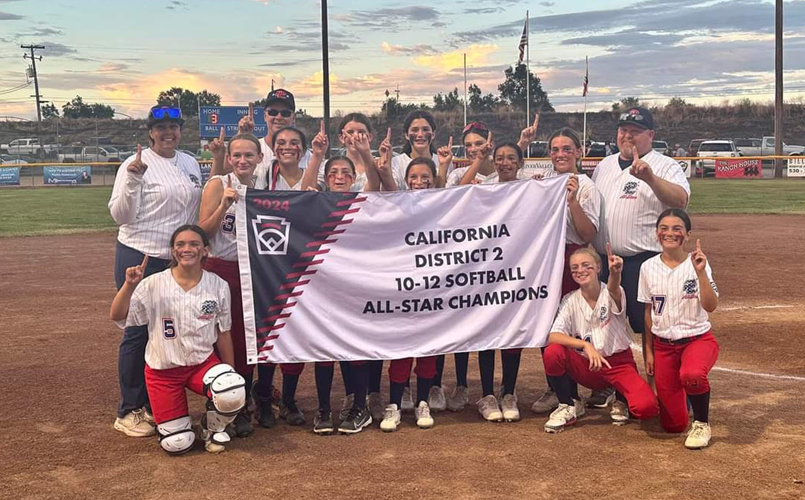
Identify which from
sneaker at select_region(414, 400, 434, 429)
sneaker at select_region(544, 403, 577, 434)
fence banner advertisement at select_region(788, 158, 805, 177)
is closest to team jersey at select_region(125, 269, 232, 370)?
sneaker at select_region(414, 400, 434, 429)

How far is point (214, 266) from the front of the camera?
225 inches

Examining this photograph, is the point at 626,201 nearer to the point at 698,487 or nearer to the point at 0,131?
the point at 698,487

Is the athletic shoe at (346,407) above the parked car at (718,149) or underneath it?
underneath

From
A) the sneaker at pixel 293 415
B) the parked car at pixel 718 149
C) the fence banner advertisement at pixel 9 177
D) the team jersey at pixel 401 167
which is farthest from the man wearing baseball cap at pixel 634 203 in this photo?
the parked car at pixel 718 149

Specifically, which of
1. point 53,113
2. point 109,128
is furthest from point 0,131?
point 53,113

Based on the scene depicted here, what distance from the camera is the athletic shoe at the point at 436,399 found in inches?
236

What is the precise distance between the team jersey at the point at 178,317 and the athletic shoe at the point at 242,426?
49 cm

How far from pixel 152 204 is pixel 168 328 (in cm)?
94

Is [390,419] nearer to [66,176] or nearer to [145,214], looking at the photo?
[145,214]

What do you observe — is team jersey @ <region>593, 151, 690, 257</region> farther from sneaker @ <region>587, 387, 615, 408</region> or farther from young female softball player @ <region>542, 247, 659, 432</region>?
sneaker @ <region>587, 387, 615, 408</region>

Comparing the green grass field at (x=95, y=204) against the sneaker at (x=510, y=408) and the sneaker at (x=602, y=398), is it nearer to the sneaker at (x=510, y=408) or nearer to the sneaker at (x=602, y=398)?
the sneaker at (x=510, y=408)

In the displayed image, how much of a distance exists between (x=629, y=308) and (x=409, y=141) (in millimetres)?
2125

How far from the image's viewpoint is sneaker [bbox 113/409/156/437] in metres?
5.49

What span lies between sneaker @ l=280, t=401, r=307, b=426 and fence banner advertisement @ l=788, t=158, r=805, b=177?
37.1m
